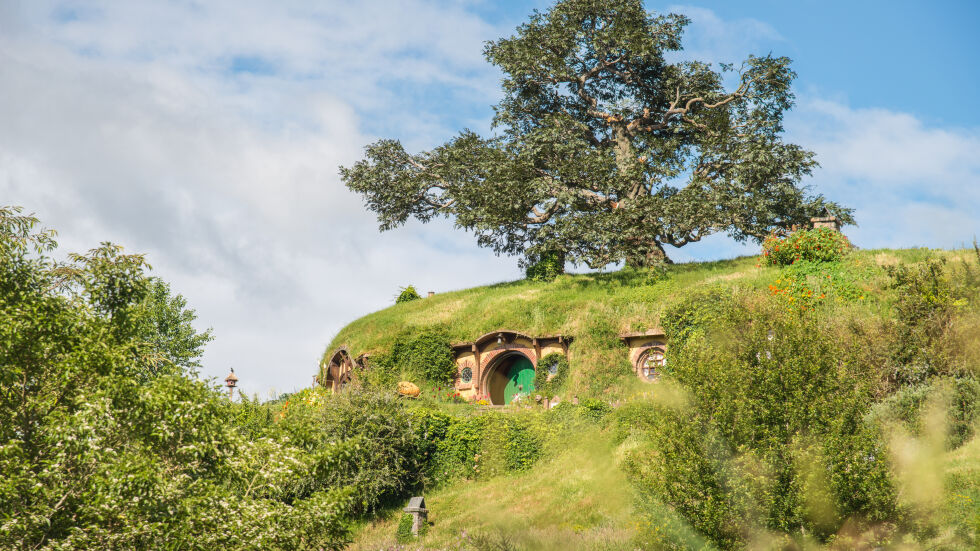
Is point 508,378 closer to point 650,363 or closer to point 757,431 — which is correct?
point 650,363

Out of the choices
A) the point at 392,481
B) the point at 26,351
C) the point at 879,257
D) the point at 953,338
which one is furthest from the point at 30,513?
the point at 879,257

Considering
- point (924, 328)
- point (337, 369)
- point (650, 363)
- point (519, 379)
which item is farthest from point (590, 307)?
point (337, 369)

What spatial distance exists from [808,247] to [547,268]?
11716 mm

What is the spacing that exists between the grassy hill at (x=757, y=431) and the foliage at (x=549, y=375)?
0.95 meters

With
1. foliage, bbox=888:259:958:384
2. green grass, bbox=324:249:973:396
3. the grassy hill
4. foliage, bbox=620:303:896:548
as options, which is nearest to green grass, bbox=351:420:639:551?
the grassy hill

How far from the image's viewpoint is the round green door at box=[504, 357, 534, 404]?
3084 cm

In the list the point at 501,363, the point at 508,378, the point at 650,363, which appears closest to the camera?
the point at 650,363

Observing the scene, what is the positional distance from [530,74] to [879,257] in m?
18.3

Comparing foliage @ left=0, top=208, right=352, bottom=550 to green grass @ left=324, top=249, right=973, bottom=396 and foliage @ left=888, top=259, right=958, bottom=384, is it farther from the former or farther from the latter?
green grass @ left=324, top=249, right=973, bottom=396

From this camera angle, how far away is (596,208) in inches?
1454

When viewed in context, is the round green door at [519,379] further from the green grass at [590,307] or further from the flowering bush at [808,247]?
the flowering bush at [808,247]

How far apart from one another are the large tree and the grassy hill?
5224 mm

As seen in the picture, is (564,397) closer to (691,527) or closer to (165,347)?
(691,527)

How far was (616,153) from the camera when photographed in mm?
39156
